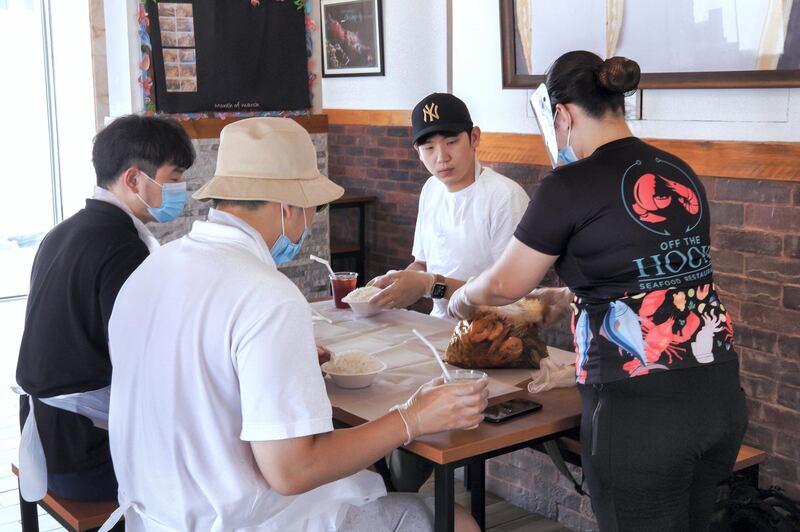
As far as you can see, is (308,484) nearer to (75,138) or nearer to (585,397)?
(585,397)

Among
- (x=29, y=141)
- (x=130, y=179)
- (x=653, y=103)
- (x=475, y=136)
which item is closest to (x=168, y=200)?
(x=130, y=179)

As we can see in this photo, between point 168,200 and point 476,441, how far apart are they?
4.31 feet

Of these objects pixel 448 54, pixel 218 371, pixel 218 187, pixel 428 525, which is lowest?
pixel 428 525

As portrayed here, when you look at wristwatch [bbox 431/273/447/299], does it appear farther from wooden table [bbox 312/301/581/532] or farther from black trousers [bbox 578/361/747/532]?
black trousers [bbox 578/361/747/532]

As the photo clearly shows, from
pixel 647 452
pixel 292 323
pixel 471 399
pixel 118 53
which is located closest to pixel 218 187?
pixel 292 323

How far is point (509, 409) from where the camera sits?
2.32 m

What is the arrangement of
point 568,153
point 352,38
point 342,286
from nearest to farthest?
point 568,153 < point 342,286 < point 352,38

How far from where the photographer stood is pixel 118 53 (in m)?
4.31

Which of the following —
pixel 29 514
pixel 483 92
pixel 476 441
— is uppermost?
pixel 483 92

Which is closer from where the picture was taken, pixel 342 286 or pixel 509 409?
pixel 509 409

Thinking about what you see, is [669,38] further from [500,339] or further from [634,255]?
[634,255]

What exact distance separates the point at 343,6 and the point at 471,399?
384cm

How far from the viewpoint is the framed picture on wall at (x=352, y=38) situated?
17.4 feet

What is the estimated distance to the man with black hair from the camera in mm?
2547
